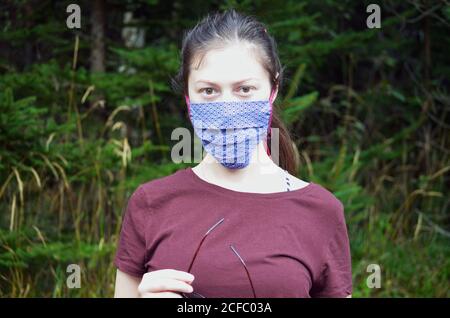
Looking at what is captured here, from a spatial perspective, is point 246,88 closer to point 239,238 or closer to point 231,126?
point 231,126

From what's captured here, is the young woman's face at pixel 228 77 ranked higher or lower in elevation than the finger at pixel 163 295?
higher

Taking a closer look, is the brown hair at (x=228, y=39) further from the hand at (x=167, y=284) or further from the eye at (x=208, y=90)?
the hand at (x=167, y=284)

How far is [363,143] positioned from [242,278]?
4963mm

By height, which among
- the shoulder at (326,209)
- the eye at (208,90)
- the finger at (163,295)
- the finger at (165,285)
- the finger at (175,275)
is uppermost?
the eye at (208,90)

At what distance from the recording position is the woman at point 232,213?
2.06m

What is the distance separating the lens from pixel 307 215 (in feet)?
7.14

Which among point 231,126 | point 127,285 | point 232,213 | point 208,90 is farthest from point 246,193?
point 127,285

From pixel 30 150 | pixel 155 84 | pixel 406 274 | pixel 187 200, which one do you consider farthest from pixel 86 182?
pixel 187 200

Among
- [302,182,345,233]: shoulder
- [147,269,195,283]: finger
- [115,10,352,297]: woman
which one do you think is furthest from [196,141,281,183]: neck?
[147,269,195,283]: finger

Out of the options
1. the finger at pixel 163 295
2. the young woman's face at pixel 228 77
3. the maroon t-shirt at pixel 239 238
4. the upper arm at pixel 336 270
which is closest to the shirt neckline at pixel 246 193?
the maroon t-shirt at pixel 239 238

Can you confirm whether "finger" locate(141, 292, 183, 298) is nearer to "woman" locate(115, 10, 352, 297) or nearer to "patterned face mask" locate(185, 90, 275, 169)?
"woman" locate(115, 10, 352, 297)

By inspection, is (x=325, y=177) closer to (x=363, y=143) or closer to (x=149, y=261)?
(x=363, y=143)

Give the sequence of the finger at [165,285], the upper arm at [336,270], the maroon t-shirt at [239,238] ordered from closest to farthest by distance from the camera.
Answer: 1. the finger at [165,285]
2. the maroon t-shirt at [239,238]
3. the upper arm at [336,270]

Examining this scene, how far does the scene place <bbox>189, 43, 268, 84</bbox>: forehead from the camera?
216cm
